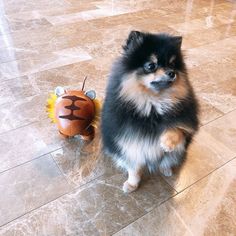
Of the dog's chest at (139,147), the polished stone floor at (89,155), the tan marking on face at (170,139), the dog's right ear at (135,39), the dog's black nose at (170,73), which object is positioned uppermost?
the dog's right ear at (135,39)

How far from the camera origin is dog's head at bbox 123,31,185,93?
3.25 feet

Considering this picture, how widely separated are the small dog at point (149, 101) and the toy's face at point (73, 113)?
10.8 inches

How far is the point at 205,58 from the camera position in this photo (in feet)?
7.68

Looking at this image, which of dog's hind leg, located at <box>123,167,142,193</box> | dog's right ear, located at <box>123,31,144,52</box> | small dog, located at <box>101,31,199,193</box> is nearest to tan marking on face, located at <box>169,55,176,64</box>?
small dog, located at <box>101,31,199,193</box>

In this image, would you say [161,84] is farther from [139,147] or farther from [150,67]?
[139,147]

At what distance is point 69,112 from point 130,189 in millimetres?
477

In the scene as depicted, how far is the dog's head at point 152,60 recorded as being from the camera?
39.0 inches

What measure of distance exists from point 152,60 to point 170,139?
30 centimetres

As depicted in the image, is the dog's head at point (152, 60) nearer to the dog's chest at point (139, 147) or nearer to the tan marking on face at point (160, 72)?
the tan marking on face at point (160, 72)

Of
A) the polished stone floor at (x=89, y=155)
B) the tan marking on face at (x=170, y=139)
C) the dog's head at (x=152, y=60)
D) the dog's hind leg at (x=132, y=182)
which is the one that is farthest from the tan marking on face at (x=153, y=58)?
the polished stone floor at (x=89, y=155)

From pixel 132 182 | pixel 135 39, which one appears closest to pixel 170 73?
pixel 135 39

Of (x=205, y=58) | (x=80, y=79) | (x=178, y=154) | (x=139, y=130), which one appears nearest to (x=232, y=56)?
(x=205, y=58)

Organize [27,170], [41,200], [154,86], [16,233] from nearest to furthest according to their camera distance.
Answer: [154,86] → [16,233] → [41,200] → [27,170]

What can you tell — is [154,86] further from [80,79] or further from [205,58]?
[205,58]
